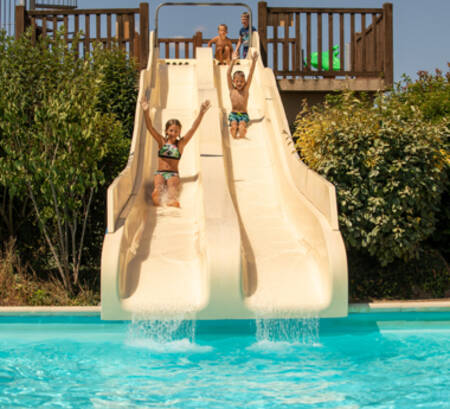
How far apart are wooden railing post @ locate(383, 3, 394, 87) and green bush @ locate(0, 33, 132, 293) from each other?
6126mm

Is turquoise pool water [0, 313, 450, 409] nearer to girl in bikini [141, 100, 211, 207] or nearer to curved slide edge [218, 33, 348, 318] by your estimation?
curved slide edge [218, 33, 348, 318]

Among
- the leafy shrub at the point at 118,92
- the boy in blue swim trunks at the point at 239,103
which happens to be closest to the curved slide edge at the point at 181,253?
the boy in blue swim trunks at the point at 239,103

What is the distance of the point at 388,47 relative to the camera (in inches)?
447

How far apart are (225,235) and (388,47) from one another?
730 cm

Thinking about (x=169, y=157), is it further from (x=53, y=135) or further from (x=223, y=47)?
(x=223, y=47)

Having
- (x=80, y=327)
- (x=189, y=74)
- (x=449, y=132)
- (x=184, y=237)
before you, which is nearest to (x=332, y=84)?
(x=189, y=74)

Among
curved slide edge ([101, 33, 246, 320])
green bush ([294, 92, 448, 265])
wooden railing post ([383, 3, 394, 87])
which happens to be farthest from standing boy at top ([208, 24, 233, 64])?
green bush ([294, 92, 448, 265])

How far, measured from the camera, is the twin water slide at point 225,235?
546 centimetres

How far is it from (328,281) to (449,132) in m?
3.19

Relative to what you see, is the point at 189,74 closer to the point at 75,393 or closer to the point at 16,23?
the point at 16,23

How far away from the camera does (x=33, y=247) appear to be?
789 centimetres

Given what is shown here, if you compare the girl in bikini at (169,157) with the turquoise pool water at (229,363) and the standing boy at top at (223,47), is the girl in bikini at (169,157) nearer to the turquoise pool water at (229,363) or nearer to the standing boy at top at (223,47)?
the turquoise pool water at (229,363)

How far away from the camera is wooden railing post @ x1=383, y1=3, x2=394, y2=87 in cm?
1126

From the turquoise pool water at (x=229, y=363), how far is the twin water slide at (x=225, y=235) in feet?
0.94
